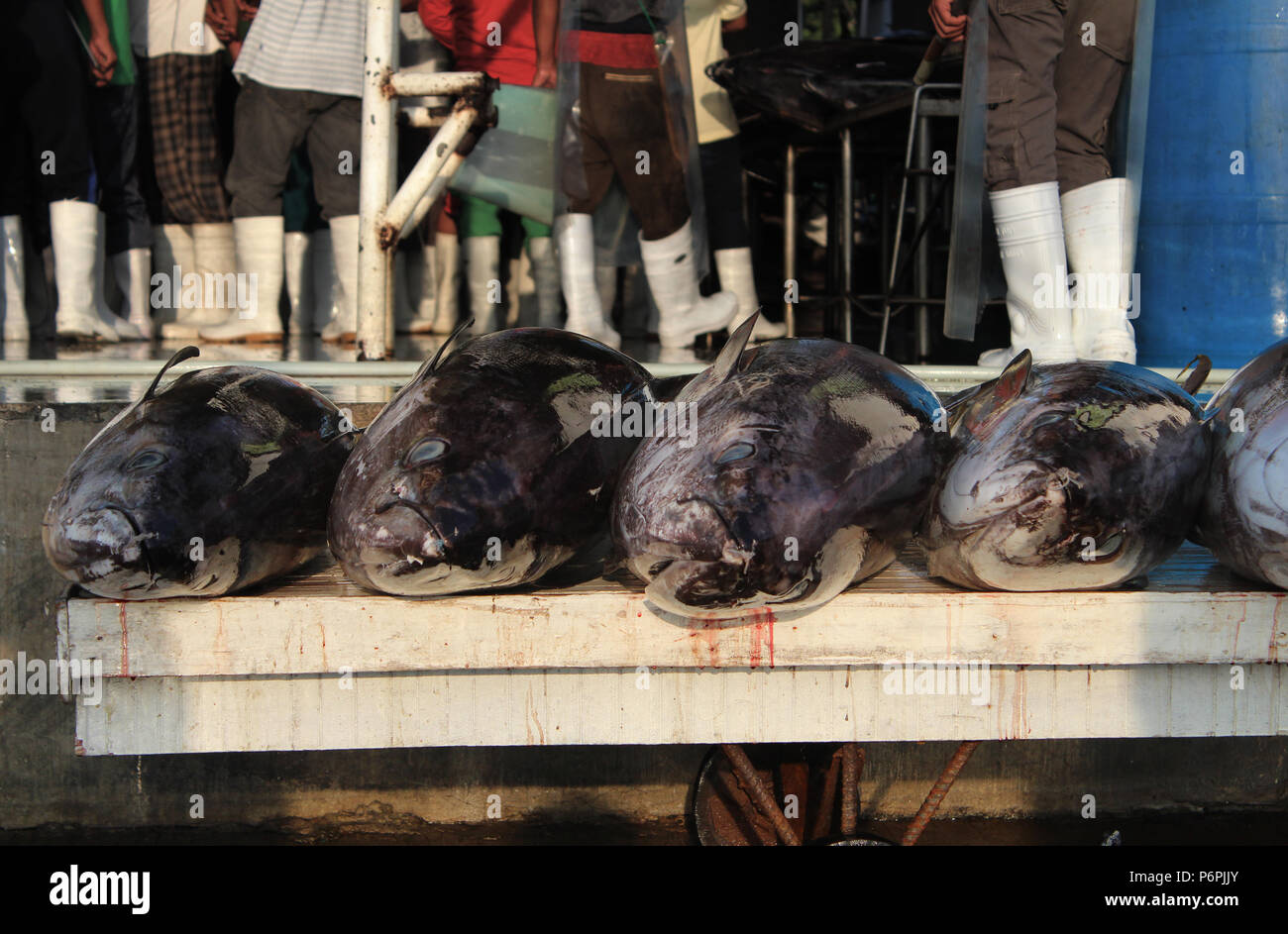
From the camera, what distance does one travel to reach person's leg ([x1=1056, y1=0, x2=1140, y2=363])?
14.5 feet

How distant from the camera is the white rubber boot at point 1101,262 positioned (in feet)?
14.1

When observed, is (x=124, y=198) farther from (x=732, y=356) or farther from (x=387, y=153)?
(x=732, y=356)

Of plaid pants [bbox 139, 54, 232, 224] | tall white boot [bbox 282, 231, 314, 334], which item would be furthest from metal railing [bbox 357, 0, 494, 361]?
tall white boot [bbox 282, 231, 314, 334]

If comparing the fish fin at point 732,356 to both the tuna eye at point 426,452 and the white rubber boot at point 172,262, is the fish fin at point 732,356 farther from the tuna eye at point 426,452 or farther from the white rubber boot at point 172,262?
the white rubber boot at point 172,262

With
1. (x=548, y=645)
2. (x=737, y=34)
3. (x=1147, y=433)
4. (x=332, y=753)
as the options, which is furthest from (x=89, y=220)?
(x=1147, y=433)

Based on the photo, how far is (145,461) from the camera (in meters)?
2.21

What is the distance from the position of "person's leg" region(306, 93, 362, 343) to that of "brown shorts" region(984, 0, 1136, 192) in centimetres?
342

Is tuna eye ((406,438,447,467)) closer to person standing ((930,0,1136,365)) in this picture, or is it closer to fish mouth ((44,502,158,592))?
fish mouth ((44,502,158,592))

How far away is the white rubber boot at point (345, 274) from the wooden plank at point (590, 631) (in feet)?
14.2

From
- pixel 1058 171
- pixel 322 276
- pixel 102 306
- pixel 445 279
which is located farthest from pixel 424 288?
pixel 1058 171

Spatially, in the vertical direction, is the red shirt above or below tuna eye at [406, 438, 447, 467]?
above

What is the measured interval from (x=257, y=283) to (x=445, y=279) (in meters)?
1.33
